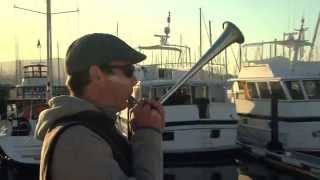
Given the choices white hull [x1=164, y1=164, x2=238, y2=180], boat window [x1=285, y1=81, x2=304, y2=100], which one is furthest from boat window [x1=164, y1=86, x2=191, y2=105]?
boat window [x1=285, y1=81, x2=304, y2=100]

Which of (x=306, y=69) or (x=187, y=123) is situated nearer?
(x=187, y=123)

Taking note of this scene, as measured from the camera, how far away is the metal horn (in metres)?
3.07

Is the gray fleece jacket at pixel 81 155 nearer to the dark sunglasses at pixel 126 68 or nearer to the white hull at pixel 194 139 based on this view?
the dark sunglasses at pixel 126 68

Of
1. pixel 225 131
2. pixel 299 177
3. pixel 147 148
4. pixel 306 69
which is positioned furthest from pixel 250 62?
pixel 147 148

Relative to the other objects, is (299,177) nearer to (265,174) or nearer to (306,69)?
(265,174)

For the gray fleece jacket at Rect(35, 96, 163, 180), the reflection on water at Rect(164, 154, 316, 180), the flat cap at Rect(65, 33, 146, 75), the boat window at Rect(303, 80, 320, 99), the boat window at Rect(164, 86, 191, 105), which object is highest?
the flat cap at Rect(65, 33, 146, 75)

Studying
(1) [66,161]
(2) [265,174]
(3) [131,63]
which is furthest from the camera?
(2) [265,174]

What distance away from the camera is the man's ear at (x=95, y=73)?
2201 millimetres

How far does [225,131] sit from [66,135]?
15.8 m

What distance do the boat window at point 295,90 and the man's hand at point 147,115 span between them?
15.4m

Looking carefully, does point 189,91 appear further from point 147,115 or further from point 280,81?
point 147,115

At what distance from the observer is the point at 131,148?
7.55 feet

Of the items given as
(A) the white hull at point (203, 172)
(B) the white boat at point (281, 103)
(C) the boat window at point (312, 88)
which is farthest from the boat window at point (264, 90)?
(A) the white hull at point (203, 172)

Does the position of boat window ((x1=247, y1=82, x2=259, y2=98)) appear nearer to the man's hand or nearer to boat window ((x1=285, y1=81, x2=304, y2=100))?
boat window ((x1=285, y1=81, x2=304, y2=100))
